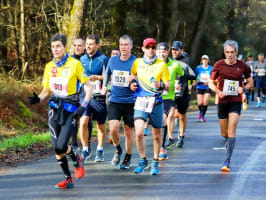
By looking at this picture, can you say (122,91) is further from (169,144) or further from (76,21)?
(76,21)

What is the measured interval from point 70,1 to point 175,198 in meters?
13.7

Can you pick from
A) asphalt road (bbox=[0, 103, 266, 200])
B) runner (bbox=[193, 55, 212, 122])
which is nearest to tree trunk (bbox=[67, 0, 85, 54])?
runner (bbox=[193, 55, 212, 122])

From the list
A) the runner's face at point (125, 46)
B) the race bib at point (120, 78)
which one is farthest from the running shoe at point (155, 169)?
the runner's face at point (125, 46)

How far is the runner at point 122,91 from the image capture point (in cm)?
876

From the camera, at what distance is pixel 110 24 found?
24828mm

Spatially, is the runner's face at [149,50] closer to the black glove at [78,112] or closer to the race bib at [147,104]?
the race bib at [147,104]

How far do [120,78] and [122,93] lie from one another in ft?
0.83

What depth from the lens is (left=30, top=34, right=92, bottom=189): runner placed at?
7383 mm

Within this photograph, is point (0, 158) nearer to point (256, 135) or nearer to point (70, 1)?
point (256, 135)

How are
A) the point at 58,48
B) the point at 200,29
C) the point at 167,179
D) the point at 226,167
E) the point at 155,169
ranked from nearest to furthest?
1. the point at 58,48
2. the point at 167,179
3. the point at 155,169
4. the point at 226,167
5. the point at 200,29

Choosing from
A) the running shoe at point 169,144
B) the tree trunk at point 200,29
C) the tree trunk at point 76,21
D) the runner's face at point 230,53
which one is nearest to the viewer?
the runner's face at point 230,53

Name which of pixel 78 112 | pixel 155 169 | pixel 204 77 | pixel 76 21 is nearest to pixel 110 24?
pixel 204 77

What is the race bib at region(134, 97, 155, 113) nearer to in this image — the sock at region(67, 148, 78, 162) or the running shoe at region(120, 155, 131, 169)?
the running shoe at region(120, 155, 131, 169)

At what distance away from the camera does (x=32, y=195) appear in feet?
23.2
